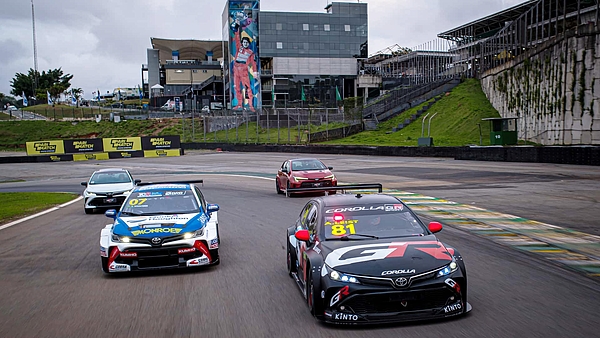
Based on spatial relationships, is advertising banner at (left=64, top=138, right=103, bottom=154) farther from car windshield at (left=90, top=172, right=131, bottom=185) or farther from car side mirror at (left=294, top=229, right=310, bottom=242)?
car side mirror at (left=294, top=229, right=310, bottom=242)

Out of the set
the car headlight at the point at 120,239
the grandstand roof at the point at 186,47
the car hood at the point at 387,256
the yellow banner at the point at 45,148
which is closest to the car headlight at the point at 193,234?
the car headlight at the point at 120,239

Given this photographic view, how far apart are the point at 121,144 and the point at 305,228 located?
61.3 m

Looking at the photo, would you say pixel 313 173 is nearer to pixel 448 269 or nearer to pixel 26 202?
pixel 26 202

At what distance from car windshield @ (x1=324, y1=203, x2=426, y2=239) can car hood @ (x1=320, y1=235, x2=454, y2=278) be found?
0.89 feet

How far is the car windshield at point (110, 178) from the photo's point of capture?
69.3ft

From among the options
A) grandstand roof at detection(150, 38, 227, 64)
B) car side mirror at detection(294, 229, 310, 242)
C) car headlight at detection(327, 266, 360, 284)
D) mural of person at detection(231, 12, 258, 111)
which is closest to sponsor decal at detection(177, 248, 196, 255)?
car side mirror at detection(294, 229, 310, 242)

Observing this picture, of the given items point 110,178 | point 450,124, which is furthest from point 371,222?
point 450,124

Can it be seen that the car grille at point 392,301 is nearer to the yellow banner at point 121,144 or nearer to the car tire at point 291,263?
the car tire at point 291,263

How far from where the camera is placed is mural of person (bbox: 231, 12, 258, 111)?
277 feet

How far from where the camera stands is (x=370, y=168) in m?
36.2

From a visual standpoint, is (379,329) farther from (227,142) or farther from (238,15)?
(238,15)

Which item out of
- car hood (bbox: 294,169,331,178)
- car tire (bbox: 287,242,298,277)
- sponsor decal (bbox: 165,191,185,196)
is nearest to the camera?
car tire (bbox: 287,242,298,277)

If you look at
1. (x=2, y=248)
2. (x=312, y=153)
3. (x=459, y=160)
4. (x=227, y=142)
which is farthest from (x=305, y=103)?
(x=2, y=248)

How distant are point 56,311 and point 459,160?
34.4 metres
